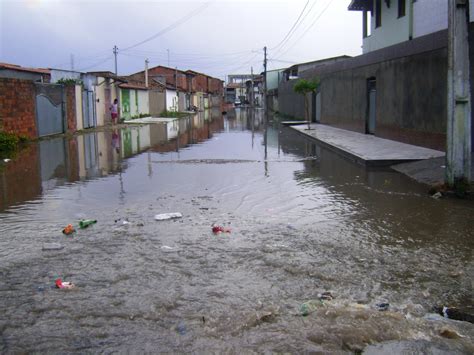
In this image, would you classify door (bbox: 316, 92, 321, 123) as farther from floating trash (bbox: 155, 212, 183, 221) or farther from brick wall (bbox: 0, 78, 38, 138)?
floating trash (bbox: 155, 212, 183, 221)

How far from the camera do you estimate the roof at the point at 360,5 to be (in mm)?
25973

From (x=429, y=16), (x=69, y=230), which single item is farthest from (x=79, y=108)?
(x=69, y=230)

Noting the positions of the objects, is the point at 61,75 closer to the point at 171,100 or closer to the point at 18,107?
the point at 18,107

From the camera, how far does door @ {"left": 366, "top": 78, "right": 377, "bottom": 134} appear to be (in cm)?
2139

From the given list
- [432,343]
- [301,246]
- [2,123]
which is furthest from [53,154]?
[432,343]

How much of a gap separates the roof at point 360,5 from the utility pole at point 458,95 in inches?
707

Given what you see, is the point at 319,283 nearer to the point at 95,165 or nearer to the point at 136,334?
the point at 136,334

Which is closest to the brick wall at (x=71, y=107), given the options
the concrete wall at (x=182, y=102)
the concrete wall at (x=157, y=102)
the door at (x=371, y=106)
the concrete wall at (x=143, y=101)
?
the door at (x=371, y=106)

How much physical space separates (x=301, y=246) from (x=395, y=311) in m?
2.00

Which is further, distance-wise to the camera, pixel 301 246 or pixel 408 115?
pixel 408 115

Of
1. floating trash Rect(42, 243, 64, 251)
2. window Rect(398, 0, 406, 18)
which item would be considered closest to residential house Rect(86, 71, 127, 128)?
window Rect(398, 0, 406, 18)

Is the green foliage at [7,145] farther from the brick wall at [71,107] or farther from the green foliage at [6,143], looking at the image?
the brick wall at [71,107]

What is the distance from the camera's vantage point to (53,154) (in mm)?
17172

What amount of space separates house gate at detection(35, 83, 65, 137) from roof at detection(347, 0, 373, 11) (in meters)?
14.6
